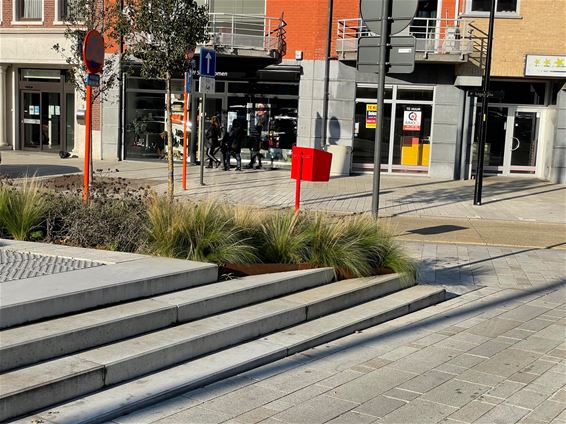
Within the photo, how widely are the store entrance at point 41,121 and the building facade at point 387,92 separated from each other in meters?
3.22

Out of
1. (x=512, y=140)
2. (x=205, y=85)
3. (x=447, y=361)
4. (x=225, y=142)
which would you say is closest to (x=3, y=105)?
(x=225, y=142)

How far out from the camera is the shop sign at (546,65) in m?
20.8

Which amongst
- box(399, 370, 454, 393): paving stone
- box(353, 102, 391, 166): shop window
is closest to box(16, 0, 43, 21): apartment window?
box(353, 102, 391, 166): shop window

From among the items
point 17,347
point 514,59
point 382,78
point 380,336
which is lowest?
point 380,336

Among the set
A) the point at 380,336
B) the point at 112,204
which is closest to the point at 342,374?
the point at 380,336

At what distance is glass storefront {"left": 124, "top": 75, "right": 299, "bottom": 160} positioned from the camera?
23156 mm

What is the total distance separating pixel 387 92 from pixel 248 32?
4959mm

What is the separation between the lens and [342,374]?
18.2 ft

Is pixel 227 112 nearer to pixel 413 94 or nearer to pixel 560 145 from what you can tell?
pixel 413 94

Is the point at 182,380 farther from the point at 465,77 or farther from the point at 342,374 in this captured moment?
the point at 465,77

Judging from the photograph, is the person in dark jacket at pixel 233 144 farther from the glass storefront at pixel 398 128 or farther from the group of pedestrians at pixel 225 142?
the glass storefront at pixel 398 128

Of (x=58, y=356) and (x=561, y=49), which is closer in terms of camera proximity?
(x=58, y=356)

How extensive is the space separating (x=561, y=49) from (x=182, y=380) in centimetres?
1908

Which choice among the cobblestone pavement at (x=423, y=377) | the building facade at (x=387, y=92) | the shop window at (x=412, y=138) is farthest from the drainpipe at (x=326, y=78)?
the cobblestone pavement at (x=423, y=377)
